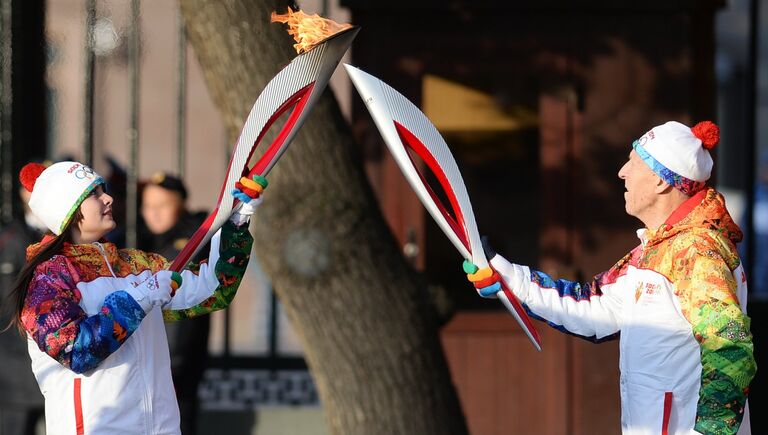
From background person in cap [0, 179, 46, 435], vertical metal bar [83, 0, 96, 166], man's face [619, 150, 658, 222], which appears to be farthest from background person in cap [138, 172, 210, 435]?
man's face [619, 150, 658, 222]

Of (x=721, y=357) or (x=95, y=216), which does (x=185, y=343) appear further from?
(x=721, y=357)

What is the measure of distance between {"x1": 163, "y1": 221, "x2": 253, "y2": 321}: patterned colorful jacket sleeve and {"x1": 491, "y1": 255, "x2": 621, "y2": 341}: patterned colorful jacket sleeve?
28.6 inches

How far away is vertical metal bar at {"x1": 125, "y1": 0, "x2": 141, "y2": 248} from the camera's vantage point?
22.9ft

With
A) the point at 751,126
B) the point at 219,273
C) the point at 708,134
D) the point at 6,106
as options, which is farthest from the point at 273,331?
the point at 708,134

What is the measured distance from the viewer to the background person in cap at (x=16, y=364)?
550cm

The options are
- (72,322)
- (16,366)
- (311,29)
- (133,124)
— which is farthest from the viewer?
(133,124)

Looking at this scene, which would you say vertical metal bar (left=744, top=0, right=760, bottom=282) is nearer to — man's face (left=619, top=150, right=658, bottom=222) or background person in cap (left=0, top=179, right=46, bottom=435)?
man's face (left=619, top=150, right=658, bottom=222)

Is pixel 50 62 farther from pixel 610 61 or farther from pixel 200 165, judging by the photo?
pixel 610 61

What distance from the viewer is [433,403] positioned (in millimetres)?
4582

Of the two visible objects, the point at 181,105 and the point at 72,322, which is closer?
the point at 72,322

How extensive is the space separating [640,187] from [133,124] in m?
4.36

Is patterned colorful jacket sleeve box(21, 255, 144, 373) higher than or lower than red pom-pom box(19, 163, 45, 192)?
lower

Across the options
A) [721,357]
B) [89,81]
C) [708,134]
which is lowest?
[721,357]

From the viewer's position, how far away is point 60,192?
3238 millimetres
